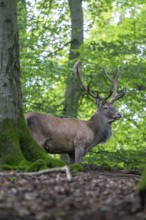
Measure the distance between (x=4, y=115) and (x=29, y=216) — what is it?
519 cm

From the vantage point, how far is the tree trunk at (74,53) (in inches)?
703

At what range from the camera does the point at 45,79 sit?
55.7 ft

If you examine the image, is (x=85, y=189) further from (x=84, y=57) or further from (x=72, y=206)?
(x=84, y=57)

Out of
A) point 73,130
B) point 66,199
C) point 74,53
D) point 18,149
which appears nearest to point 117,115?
point 73,130

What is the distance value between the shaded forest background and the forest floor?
27.5 feet

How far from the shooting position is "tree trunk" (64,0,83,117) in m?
17.9

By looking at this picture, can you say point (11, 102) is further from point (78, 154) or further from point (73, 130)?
point (78, 154)

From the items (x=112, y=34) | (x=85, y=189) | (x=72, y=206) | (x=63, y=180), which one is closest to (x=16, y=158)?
(x=63, y=180)

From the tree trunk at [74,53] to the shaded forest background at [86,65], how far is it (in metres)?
0.06

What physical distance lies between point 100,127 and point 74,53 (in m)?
4.68

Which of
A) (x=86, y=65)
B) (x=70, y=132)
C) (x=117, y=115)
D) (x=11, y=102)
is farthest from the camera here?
(x=86, y=65)

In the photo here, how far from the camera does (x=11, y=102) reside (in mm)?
10109

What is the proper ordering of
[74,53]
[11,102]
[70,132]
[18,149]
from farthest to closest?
[74,53] < [70,132] < [11,102] < [18,149]

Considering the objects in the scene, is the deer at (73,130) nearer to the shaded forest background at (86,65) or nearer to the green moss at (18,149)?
the shaded forest background at (86,65)
